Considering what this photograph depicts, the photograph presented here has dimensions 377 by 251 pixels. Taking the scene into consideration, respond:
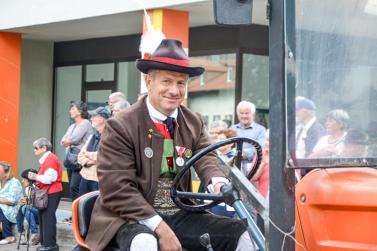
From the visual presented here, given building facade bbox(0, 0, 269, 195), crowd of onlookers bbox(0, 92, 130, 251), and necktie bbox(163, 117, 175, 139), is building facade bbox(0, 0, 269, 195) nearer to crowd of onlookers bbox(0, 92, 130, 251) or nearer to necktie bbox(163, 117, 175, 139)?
crowd of onlookers bbox(0, 92, 130, 251)

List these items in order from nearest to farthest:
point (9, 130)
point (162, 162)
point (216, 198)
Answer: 1. point (216, 198)
2. point (162, 162)
3. point (9, 130)

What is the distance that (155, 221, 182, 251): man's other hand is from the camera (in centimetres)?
321

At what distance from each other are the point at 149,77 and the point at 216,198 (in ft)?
2.84

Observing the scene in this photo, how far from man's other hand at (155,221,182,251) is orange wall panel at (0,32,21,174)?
1057 centimetres

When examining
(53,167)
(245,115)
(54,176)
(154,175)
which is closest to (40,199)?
(54,176)

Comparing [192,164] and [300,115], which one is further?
[192,164]

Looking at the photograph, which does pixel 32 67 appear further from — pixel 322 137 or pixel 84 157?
pixel 322 137

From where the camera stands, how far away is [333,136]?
2551mm

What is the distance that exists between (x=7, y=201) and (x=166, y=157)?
7516 millimetres

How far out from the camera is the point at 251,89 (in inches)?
456

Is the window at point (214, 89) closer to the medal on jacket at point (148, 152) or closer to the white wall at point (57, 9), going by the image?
the white wall at point (57, 9)

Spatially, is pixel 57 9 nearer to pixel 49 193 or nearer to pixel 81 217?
pixel 49 193

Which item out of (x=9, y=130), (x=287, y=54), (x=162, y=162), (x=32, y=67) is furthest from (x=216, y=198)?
(x=32, y=67)

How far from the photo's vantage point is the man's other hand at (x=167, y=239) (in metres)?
3.21
